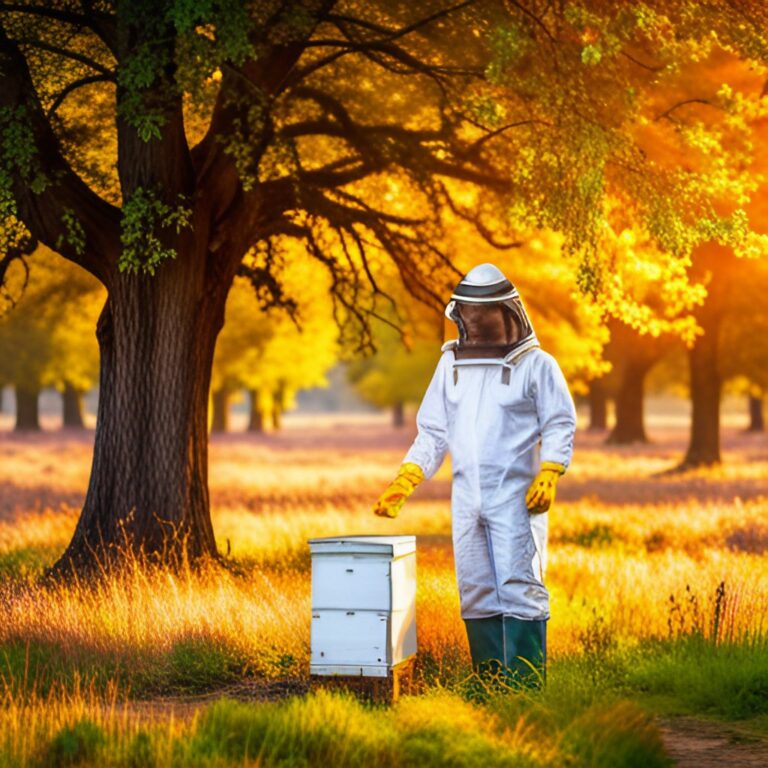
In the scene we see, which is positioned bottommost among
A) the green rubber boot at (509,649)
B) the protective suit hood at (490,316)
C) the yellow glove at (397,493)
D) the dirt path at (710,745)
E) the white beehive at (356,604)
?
the dirt path at (710,745)

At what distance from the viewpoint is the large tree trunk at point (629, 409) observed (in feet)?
134

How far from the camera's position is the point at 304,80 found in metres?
14.4

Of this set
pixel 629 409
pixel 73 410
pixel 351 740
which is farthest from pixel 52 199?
pixel 73 410

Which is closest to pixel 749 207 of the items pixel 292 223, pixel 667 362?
pixel 292 223

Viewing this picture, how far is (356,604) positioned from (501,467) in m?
1.13

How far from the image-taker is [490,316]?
7.79 metres

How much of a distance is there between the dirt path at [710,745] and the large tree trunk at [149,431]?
5.38m

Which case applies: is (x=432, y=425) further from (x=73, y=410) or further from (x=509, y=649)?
(x=73, y=410)

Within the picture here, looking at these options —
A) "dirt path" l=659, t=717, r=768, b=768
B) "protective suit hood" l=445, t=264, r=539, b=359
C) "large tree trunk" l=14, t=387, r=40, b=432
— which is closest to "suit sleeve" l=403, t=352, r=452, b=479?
"protective suit hood" l=445, t=264, r=539, b=359

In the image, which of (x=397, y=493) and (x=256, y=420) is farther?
(x=256, y=420)

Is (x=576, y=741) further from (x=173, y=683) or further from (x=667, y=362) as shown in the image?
(x=667, y=362)

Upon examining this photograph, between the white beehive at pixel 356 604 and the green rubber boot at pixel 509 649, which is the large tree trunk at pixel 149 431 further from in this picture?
the white beehive at pixel 356 604

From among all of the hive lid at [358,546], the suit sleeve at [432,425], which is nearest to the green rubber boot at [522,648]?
the hive lid at [358,546]

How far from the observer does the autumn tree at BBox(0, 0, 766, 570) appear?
10711 millimetres
